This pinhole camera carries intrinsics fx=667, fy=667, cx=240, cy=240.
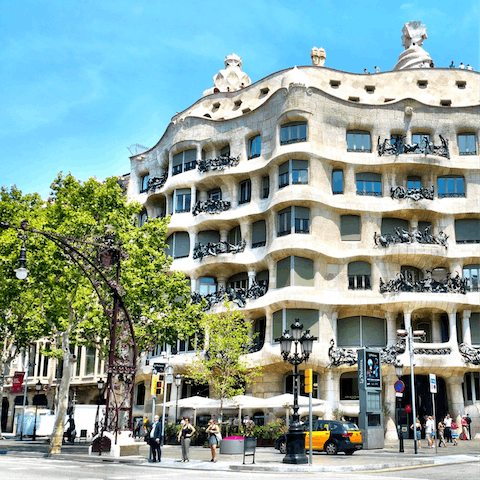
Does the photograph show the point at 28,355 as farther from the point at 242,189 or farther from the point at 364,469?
the point at 364,469

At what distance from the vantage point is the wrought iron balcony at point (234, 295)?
1676 inches

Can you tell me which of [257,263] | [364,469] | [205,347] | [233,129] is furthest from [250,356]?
[364,469]

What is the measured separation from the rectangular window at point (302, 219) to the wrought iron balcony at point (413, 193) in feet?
19.5

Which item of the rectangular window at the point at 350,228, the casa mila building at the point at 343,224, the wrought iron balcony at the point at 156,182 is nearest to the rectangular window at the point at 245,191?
the casa mila building at the point at 343,224

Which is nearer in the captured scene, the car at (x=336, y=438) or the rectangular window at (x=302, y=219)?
the car at (x=336, y=438)

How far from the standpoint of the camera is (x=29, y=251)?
2938 centimetres

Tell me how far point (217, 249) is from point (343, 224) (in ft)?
27.9

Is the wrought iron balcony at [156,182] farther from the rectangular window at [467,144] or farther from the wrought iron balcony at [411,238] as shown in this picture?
the rectangular window at [467,144]

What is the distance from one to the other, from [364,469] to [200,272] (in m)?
26.3

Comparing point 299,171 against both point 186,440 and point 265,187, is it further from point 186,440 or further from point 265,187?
point 186,440

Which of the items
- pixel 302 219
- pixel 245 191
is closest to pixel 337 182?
pixel 302 219

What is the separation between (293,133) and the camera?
43.7 meters

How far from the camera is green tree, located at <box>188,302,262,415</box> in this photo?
127 feet

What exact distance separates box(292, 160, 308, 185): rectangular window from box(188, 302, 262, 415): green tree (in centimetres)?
922
